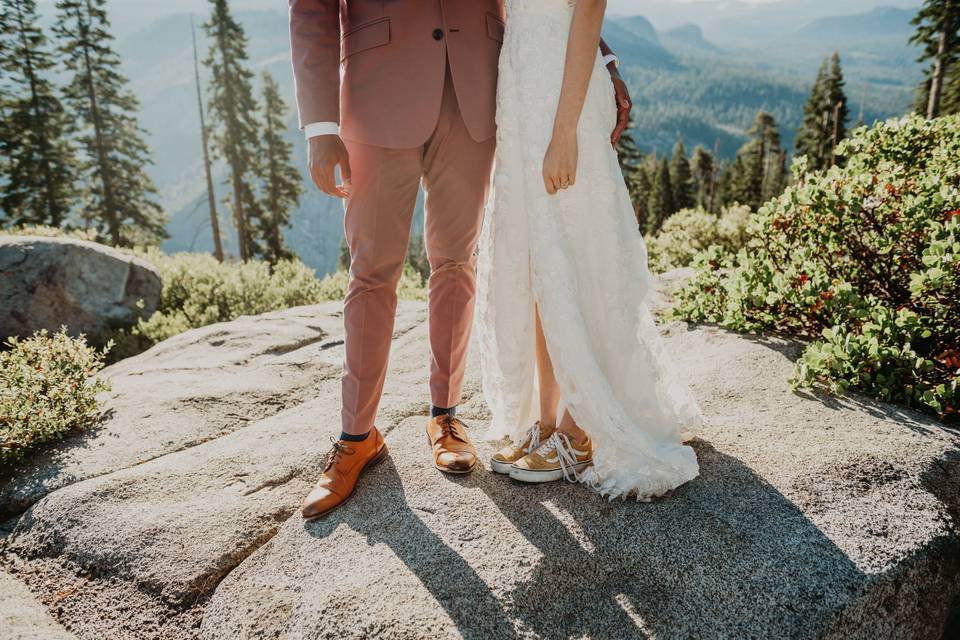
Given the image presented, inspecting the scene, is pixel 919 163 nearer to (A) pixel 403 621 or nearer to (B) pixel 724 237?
(A) pixel 403 621

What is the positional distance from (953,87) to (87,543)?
111 ft

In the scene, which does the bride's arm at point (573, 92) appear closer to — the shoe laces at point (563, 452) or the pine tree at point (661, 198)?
the shoe laces at point (563, 452)

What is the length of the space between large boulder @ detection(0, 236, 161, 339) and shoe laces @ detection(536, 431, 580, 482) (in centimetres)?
814

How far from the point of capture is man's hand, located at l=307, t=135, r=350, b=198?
2.40 meters

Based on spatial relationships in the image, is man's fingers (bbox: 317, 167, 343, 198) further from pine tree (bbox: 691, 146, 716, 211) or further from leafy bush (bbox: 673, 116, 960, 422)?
pine tree (bbox: 691, 146, 716, 211)

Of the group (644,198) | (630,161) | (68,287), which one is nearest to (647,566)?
(68,287)

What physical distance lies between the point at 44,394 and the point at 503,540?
337 cm

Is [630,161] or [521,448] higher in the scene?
[630,161]

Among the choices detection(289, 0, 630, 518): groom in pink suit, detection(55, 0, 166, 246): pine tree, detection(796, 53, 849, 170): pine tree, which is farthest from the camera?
detection(796, 53, 849, 170): pine tree

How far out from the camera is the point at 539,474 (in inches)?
101

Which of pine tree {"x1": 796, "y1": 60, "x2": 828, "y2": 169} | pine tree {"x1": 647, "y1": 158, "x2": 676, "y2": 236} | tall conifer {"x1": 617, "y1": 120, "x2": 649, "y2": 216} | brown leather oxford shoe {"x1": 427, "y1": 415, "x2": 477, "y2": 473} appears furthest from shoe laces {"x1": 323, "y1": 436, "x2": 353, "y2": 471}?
pine tree {"x1": 647, "y1": 158, "x2": 676, "y2": 236}

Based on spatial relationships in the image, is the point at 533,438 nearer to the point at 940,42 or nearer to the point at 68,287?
the point at 68,287

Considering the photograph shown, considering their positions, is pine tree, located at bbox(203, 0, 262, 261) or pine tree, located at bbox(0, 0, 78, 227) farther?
pine tree, located at bbox(203, 0, 262, 261)

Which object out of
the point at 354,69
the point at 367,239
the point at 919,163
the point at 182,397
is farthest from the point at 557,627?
the point at 919,163
